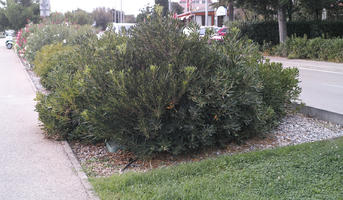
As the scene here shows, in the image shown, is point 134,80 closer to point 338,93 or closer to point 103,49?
point 103,49

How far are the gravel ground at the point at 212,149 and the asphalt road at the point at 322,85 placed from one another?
1373 millimetres

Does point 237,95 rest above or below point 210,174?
above

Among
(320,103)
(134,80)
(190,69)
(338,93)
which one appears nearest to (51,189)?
(134,80)

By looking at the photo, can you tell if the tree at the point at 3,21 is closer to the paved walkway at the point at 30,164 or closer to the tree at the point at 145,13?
the paved walkway at the point at 30,164

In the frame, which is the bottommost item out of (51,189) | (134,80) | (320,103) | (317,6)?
(51,189)

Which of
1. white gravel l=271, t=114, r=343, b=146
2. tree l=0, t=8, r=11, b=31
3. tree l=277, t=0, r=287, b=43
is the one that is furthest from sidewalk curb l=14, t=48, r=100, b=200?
tree l=0, t=8, r=11, b=31

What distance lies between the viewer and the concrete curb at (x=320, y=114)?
22.6 ft

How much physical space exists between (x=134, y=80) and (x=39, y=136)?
2.69m

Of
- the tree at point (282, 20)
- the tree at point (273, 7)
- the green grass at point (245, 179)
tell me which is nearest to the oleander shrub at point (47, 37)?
the tree at point (273, 7)

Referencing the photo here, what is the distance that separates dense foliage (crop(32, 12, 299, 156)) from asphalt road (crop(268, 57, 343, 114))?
3307mm

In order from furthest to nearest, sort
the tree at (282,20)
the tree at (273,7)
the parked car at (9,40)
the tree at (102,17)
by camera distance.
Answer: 1. the tree at (102,17)
2. the parked car at (9,40)
3. the tree at (282,20)
4. the tree at (273,7)

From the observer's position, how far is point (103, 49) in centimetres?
564

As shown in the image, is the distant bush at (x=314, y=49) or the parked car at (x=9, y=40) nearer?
the distant bush at (x=314, y=49)

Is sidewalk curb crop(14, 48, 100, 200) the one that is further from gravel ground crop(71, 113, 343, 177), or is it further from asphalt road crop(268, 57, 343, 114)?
asphalt road crop(268, 57, 343, 114)
